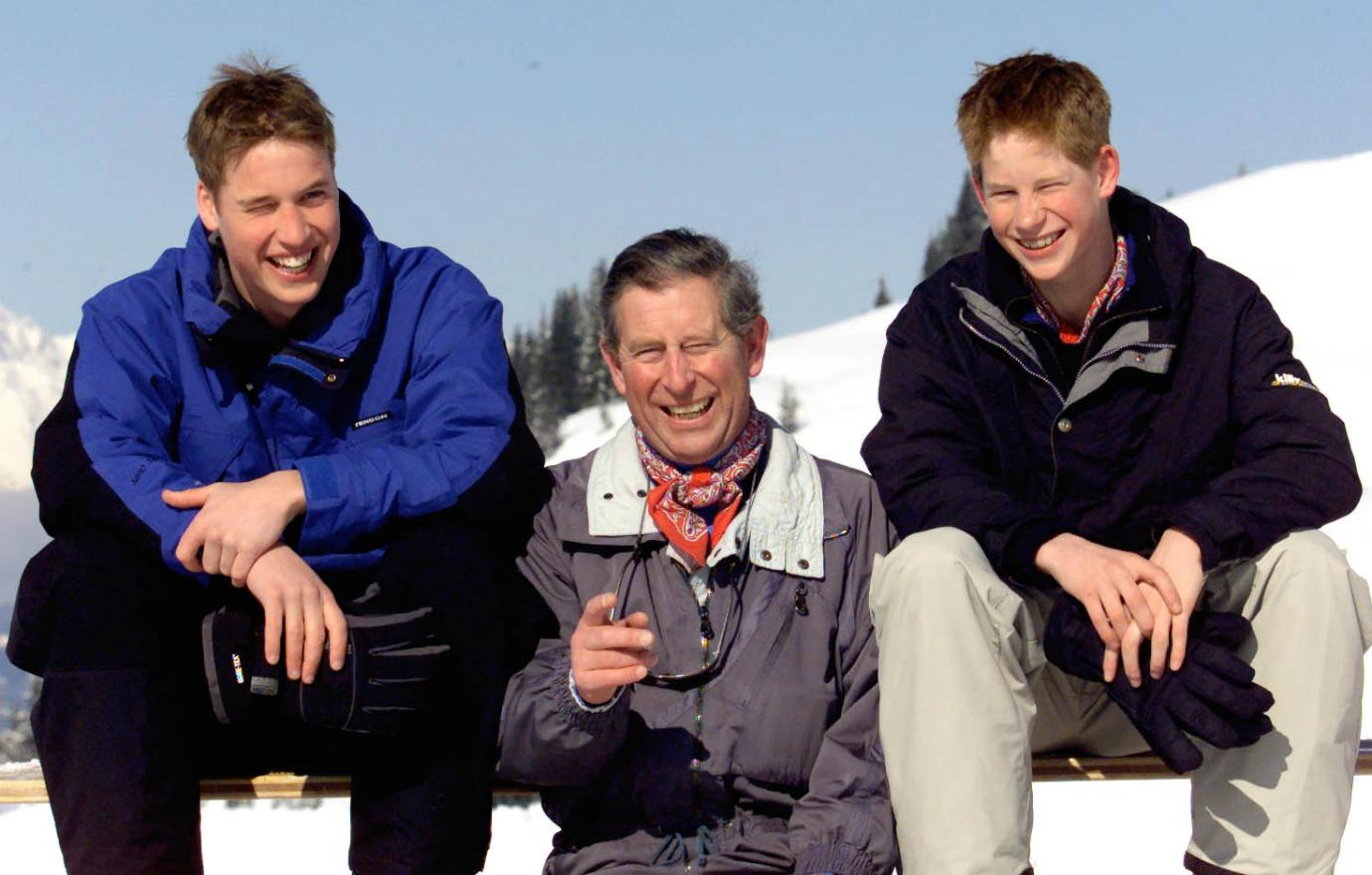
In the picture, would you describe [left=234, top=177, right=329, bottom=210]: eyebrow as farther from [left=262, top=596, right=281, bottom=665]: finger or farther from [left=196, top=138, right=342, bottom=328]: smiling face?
[left=262, top=596, right=281, bottom=665]: finger

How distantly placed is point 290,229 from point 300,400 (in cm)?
38

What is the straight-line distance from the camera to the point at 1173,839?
7.09 m

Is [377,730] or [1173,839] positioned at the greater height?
[377,730]

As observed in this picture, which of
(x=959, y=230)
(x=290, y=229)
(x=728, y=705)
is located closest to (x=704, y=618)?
(x=728, y=705)

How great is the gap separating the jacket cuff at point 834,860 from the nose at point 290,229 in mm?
1663

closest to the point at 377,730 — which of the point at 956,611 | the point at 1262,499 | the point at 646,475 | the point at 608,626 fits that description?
the point at 608,626

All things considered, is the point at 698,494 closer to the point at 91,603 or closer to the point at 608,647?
the point at 608,647

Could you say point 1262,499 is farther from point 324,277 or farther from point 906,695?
point 324,277

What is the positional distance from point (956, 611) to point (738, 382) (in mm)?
730

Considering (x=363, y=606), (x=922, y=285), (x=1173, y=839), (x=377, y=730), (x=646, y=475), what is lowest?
(x=1173, y=839)

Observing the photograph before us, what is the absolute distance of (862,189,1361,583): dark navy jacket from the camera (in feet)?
12.9

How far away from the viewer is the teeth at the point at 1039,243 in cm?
402

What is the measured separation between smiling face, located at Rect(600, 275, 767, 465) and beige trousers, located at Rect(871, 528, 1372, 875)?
1.61 ft

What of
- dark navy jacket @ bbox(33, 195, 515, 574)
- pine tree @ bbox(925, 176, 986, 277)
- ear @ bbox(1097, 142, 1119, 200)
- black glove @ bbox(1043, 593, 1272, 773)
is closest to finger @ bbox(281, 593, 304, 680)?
dark navy jacket @ bbox(33, 195, 515, 574)
